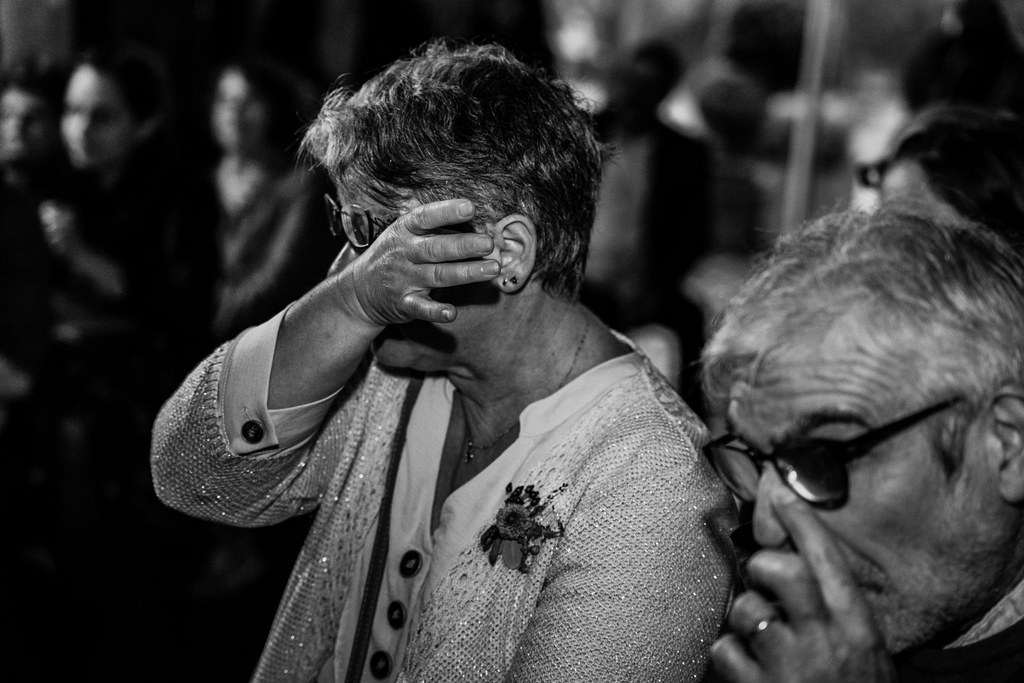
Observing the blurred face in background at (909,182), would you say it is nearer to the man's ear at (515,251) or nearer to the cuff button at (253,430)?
the man's ear at (515,251)

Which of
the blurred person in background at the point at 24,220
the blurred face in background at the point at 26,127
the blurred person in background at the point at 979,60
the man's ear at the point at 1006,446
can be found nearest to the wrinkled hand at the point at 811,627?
the man's ear at the point at 1006,446

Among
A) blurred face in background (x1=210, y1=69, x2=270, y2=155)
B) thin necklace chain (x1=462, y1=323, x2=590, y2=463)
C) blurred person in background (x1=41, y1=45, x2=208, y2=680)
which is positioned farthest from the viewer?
blurred face in background (x1=210, y1=69, x2=270, y2=155)

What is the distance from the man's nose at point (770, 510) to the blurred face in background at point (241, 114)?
3.64 metres

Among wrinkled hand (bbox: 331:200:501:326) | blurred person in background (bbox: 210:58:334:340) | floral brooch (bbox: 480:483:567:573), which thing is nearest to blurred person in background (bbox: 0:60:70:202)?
blurred person in background (bbox: 210:58:334:340)

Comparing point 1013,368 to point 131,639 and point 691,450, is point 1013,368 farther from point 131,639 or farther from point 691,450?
point 131,639

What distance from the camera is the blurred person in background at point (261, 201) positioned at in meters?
3.72

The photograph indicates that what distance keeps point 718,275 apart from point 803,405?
12.9ft

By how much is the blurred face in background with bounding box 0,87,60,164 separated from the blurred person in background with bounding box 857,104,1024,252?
325cm

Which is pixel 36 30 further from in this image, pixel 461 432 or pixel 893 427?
pixel 893 427

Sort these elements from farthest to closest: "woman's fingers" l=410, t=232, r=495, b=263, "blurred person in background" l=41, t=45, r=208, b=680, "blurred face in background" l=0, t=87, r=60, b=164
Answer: "blurred person in background" l=41, t=45, r=208, b=680, "blurred face in background" l=0, t=87, r=60, b=164, "woman's fingers" l=410, t=232, r=495, b=263

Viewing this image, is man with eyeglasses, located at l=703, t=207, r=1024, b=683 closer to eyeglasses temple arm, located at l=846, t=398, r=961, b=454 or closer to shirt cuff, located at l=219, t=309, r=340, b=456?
eyeglasses temple arm, located at l=846, t=398, r=961, b=454

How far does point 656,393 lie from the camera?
188 centimetres

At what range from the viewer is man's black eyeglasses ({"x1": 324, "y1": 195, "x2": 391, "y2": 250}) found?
6.00 feet

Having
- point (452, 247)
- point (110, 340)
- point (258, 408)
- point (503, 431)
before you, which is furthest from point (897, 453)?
point (110, 340)
